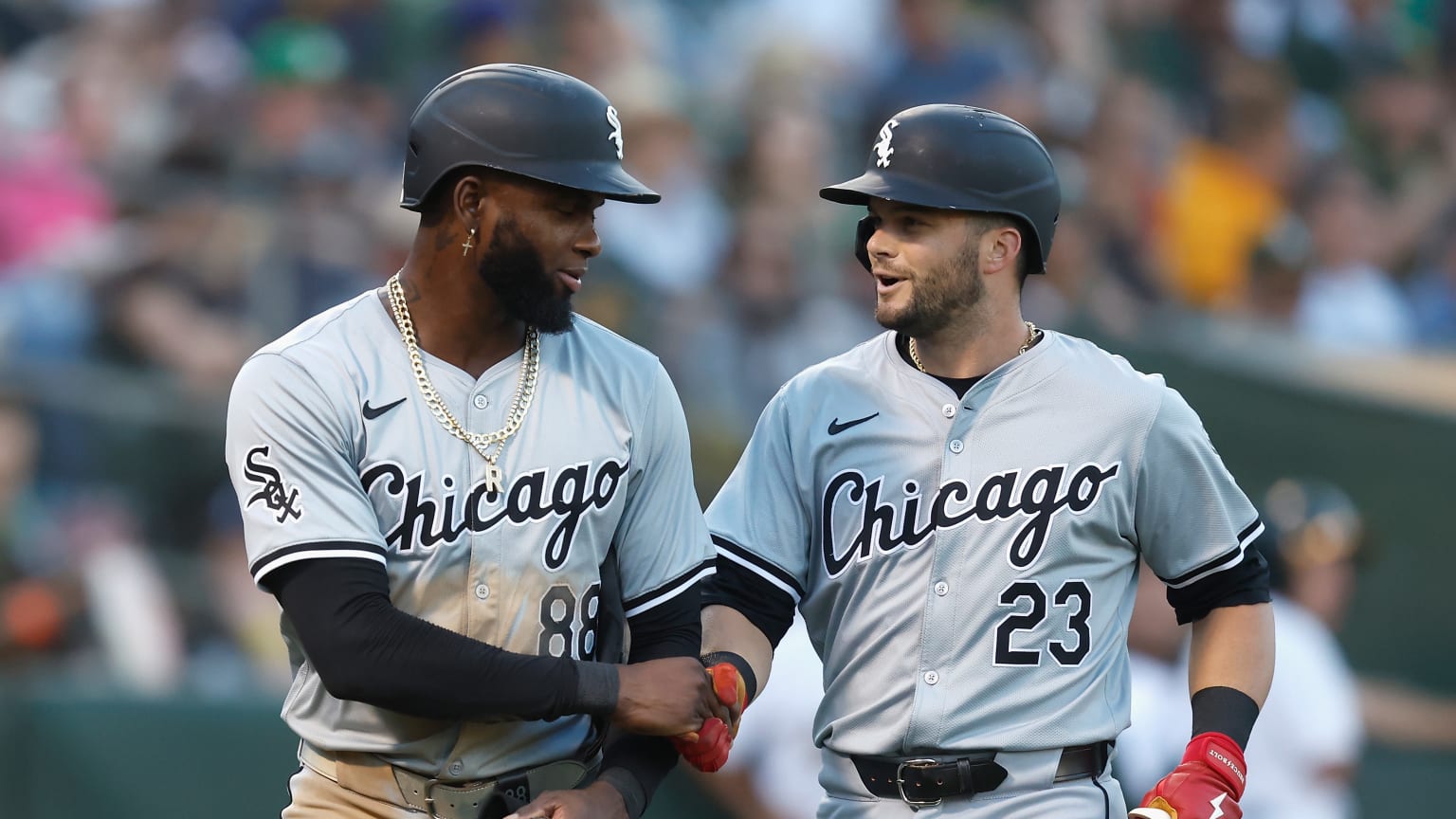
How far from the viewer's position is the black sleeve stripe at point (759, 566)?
3.87 m

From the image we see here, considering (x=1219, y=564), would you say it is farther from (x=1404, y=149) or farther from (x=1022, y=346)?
(x=1404, y=149)

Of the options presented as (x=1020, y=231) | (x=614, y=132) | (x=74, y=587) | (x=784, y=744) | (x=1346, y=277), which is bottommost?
(x=784, y=744)

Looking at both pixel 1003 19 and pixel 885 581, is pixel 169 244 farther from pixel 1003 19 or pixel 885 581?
pixel 1003 19

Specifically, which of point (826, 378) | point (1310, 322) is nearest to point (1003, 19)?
point (1310, 322)

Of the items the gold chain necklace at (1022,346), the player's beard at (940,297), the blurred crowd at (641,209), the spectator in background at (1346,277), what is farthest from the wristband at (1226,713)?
the spectator in background at (1346,277)

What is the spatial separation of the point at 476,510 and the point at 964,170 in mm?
1184

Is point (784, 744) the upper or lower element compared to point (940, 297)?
lower

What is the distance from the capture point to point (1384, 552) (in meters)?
7.95

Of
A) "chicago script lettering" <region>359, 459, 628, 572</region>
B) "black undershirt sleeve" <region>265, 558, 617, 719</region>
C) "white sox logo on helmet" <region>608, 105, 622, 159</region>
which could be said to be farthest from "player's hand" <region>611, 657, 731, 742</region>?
"white sox logo on helmet" <region>608, 105, 622, 159</region>

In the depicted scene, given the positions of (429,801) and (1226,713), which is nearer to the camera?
(429,801)

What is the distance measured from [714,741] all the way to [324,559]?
78 cm

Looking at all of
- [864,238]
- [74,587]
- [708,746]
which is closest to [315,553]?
[708,746]

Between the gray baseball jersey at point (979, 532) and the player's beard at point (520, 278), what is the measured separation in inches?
27.2

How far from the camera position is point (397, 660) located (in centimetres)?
318
